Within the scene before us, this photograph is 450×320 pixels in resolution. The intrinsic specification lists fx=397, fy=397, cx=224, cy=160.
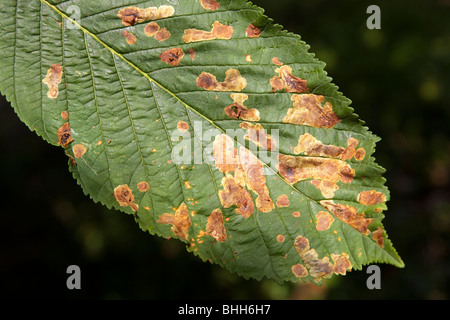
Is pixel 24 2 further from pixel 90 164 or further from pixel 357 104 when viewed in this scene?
pixel 357 104

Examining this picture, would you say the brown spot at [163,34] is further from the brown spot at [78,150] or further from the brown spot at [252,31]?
the brown spot at [78,150]

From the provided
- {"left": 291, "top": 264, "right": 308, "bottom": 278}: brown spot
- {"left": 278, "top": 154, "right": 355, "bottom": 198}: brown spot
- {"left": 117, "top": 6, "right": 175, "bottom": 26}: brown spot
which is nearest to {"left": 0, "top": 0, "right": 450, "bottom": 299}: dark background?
{"left": 291, "top": 264, "right": 308, "bottom": 278}: brown spot

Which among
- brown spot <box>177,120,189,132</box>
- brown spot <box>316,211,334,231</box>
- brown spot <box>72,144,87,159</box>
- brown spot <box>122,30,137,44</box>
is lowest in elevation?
brown spot <box>316,211,334,231</box>

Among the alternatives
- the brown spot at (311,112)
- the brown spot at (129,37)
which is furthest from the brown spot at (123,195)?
the brown spot at (311,112)

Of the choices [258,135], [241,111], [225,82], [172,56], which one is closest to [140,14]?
[172,56]

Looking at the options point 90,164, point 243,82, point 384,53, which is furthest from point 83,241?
point 384,53

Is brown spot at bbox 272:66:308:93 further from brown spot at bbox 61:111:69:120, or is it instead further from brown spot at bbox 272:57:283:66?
brown spot at bbox 61:111:69:120
